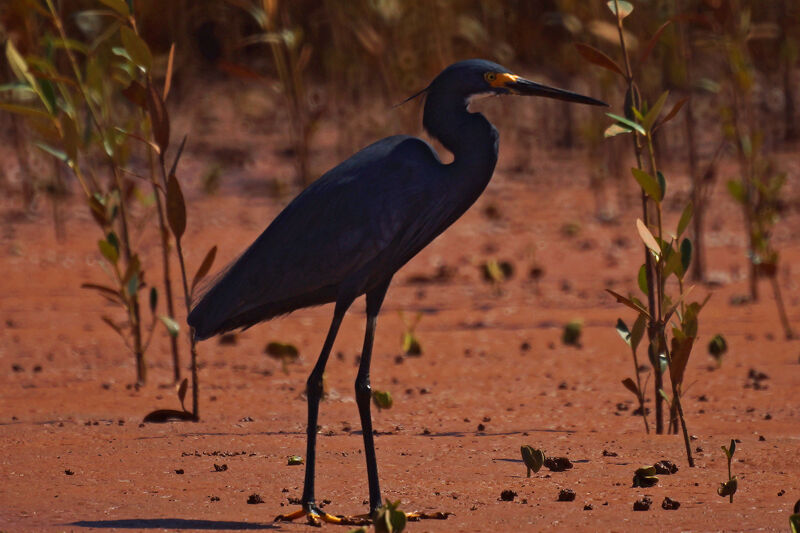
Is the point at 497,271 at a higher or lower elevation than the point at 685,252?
higher

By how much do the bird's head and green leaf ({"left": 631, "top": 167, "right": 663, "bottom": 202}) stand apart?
1.56 feet

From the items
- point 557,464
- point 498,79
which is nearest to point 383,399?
point 557,464

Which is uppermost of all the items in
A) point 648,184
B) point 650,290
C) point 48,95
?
point 48,95

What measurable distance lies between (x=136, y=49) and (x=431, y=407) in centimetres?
205

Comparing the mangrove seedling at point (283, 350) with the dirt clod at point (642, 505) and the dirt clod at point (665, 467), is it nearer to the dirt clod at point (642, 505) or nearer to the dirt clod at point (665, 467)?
the dirt clod at point (665, 467)

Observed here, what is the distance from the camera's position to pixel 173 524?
3520 mm

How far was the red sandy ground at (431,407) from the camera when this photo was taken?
378 cm

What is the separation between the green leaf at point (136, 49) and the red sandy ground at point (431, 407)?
4.92ft

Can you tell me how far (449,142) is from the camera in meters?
3.84

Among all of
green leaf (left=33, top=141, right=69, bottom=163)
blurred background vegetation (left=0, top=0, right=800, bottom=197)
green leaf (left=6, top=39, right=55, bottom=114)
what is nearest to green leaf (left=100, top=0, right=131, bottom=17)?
green leaf (left=6, top=39, right=55, bottom=114)

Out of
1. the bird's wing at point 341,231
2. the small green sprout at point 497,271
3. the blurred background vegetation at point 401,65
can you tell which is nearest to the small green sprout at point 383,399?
the bird's wing at point 341,231

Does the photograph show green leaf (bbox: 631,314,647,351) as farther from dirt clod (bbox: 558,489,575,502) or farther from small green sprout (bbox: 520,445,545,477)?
dirt clod (bbox: 558,489,575,502)

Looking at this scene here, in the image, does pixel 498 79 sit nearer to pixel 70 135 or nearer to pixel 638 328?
pixel 638 328

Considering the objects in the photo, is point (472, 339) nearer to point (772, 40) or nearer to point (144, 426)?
point (144, 426)
